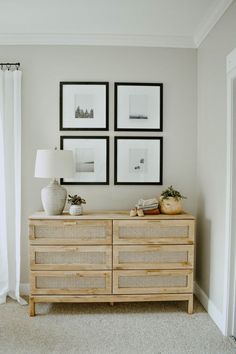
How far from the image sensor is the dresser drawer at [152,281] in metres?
2.76

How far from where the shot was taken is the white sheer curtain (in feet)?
10.2

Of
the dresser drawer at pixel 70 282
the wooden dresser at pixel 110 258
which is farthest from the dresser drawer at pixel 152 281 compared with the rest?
the dresser drawer at pixel 70 282

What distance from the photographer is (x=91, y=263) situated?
9.04 ft

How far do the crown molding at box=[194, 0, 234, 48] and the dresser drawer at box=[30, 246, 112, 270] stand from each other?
2.17m

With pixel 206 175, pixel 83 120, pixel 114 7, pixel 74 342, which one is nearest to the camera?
pixel 74 342

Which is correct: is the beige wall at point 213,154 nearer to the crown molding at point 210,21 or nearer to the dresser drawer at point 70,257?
the crown molding at point 210,21

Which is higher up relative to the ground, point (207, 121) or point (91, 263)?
point (207, 121)

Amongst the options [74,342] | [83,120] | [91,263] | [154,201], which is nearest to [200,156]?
[154,201]

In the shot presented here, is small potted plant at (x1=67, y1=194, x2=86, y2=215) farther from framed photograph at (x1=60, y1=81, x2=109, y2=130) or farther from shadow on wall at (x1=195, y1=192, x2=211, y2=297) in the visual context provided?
shadow on wall at (x1=195, y1=192, x2=211, y2=297)

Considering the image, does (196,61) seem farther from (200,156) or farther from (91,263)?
(91,263)

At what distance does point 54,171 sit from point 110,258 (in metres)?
0.91

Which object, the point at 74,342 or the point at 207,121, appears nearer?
the point at 74,342

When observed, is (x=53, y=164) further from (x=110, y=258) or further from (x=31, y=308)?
(x=31, y=308)

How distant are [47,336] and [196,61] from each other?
2.92m
